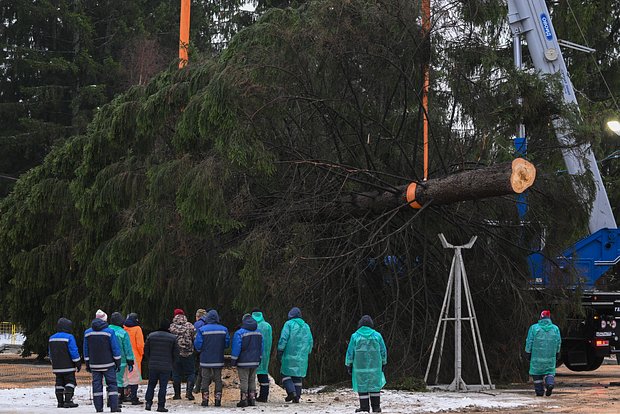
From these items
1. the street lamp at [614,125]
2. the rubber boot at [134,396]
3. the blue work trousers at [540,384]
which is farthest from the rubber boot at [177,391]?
the street lamp at [614,125]

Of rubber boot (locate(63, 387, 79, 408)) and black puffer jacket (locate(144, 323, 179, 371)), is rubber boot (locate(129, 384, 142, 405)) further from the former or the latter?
black puffer jacket (locate(144, 323, 179, 371))

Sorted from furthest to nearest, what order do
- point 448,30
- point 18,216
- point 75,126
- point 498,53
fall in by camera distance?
point 75,126 → point 18,216 → point 498,53 → point 448,30

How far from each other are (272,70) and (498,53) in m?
4.67

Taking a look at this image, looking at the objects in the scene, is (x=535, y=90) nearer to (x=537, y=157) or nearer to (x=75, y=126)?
(x=537, y=157)

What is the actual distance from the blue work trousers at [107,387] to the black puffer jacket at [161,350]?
1.73 ft

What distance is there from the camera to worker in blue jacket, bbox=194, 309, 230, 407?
14516 mm

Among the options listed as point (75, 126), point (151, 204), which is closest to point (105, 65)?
point (75, 126)

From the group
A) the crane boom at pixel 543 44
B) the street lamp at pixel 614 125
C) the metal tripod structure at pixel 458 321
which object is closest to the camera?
the metal tripod structure at pixel 458 321

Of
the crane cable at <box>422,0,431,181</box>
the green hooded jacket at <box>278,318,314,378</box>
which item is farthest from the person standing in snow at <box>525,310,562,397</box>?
the green hooded jacket at <box>278,318,314,378</box>

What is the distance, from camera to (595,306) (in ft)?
68.0

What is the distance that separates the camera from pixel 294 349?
15031 mm

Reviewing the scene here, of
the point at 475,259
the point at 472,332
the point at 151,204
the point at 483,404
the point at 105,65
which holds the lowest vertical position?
the point at 483,404

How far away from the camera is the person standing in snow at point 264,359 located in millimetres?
15336

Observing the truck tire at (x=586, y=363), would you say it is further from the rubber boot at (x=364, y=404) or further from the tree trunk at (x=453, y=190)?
the rubber boot at (x=364, y=404)
